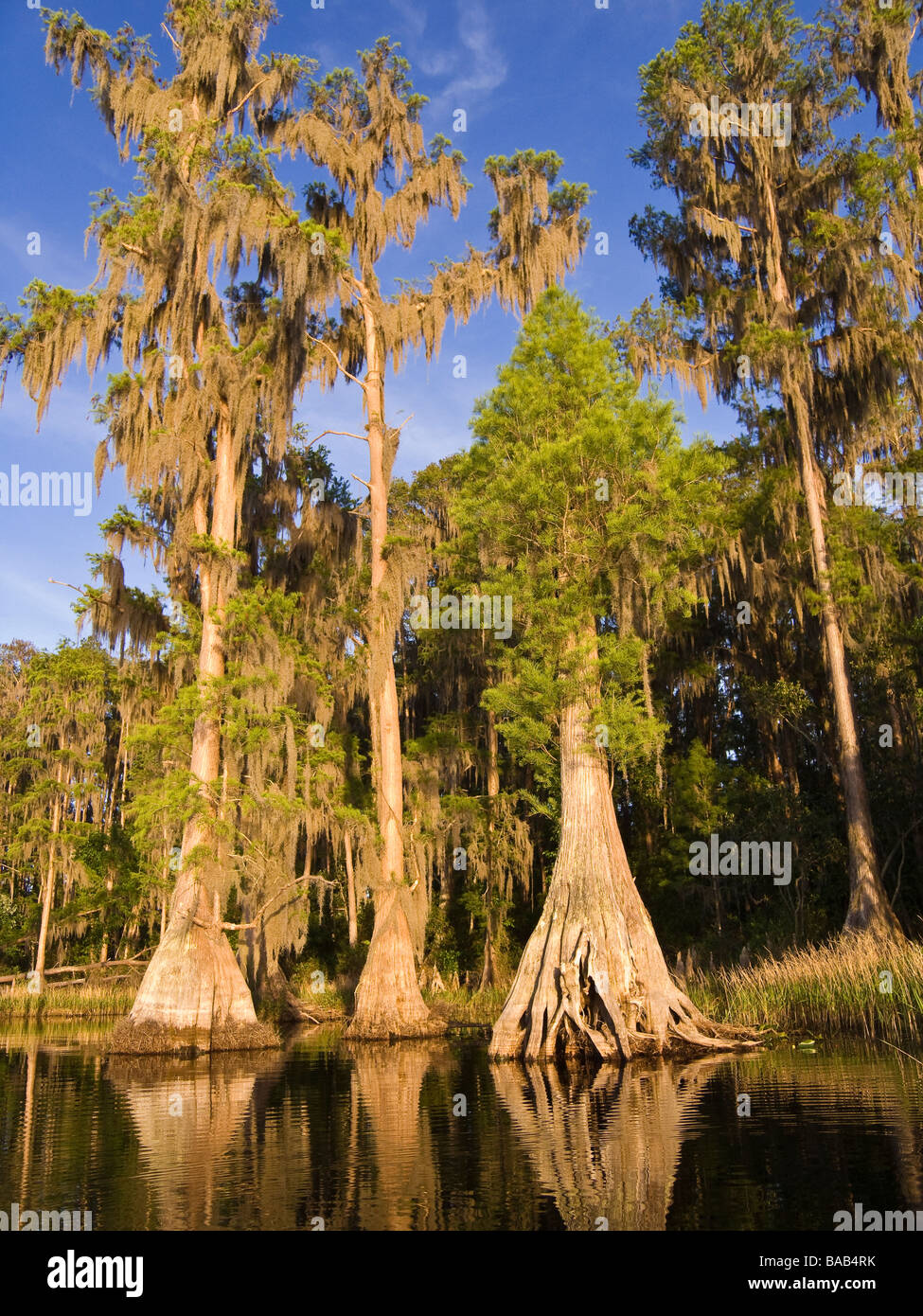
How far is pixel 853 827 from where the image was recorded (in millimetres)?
20203

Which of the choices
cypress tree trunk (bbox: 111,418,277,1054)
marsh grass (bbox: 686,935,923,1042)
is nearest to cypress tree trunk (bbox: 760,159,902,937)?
marsh grass (bbox: 686,935,923,1042)

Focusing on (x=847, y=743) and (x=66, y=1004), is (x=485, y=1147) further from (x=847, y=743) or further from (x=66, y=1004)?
(x=66, y=1004)

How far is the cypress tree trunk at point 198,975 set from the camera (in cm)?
1777

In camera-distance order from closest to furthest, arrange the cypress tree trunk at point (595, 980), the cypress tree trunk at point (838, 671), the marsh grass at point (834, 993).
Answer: the marsh grass at point (834, 993) < the cypress tree trunk at point (595, 980) < the cypress tree trunk at point (838, 671)

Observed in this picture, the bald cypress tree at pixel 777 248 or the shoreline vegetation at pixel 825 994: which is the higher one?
the bald cypress tree at pixel 777 248

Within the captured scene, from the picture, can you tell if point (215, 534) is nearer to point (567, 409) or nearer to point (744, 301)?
point (567, 409)

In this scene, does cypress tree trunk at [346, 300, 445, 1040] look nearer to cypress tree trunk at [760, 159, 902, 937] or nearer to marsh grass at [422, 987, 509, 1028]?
marsh grass at [422, 987, 509, 1028]

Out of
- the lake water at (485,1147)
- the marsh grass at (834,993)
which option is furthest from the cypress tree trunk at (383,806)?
the marsh grass at (834,993)

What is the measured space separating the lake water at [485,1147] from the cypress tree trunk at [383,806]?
5.42 meters

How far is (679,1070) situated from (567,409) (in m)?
12.6

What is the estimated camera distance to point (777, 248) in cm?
2409

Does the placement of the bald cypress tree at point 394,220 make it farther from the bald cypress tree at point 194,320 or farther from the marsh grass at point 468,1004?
the marsh grass at point 468,1004
